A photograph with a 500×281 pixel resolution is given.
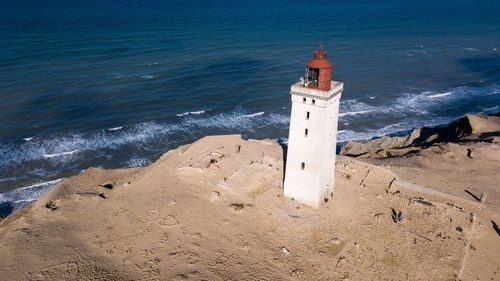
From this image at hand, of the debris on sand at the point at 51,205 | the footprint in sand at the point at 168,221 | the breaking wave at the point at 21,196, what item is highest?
the footprint in sand at the point at 168,221

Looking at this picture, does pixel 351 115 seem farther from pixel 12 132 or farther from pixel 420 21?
pixel 420 21

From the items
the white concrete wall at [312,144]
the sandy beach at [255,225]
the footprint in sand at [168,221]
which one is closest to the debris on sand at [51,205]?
the sandy beach at [255,225]

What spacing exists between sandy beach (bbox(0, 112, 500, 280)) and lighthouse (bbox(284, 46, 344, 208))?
135cm

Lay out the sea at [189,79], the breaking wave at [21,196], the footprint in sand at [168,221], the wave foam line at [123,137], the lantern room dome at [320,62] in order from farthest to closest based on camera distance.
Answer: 1. the sea at [189,79]
2. the wave foam line at [123,137]
3. the breaking wave at [21,196]
4. the footprint in sand at [168,221]
5. the lantern room dome at [320,62]

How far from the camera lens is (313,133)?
26906 millimetres

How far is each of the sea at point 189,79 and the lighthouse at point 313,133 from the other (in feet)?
80.2

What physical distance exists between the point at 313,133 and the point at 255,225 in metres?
7.46

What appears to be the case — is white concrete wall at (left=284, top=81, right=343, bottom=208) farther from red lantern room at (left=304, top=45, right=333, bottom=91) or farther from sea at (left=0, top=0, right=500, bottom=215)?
sea at (left=0, top=0, right=500, bottom=215)

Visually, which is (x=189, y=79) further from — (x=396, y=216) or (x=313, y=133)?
(x=396, y=216)

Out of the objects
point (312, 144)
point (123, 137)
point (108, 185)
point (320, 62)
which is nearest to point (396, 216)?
point (312, 144)

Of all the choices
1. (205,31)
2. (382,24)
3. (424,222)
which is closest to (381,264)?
(424,222)

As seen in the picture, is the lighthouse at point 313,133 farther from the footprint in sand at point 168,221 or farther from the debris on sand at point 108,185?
the debris on sand at point 108,185

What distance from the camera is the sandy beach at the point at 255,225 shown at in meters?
25.0

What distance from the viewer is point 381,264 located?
25.8 metres
